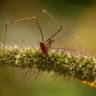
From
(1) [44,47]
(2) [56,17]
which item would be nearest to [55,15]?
(2) [56,17]

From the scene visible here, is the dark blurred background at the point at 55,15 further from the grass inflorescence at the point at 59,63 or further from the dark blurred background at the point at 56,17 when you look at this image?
the grass inflorescence at the point at 59,63

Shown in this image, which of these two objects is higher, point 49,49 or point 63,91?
point 49,49

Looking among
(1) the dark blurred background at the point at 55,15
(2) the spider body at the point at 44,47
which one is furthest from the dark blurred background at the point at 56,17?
(2) the spider body at the point at 44,47

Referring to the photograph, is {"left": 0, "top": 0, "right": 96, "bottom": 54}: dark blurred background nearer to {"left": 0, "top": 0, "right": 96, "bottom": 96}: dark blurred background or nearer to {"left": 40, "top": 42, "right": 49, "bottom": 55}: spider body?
{"left": 0, "top": 0, "right": 96, "bottom": 96}: dark blurred background

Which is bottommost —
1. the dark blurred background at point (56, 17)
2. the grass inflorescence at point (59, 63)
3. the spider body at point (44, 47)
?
A: the grass inflorescence at point (59, 63)

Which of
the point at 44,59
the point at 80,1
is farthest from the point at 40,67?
the point at 80,1

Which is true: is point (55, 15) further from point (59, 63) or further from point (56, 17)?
point (59, 63)

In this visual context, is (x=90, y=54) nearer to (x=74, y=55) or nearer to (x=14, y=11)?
(x=74, y=55)

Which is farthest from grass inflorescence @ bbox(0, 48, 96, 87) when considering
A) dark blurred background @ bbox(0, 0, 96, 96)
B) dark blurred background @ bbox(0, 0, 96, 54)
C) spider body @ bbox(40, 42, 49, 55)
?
dark blurred background @ bbox(0, 0, 96, 54)

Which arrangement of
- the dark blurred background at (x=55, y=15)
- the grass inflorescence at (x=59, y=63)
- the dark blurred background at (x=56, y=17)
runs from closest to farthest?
1. the grass inflorescence at (x=59, y=63)
2. the dark blurred background at (x=56, y=17)
3. the dark blurred background at (x=55, y=15)
